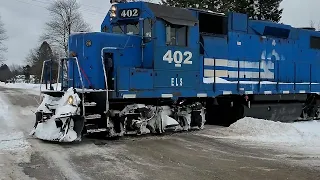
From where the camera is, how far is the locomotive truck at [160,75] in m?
9.15

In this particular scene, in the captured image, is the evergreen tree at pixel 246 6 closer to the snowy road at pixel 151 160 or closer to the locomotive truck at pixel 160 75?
the locomotive truck at pixel 160 75

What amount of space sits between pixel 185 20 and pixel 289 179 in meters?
5.70

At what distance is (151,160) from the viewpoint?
741 centimetres

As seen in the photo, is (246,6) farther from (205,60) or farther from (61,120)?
(61,120)

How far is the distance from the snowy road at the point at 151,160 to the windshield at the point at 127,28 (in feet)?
9.93

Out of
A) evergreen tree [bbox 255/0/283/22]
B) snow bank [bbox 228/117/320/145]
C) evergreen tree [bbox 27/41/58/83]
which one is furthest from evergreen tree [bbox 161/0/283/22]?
snow bank [bbox 228/117/320/145]

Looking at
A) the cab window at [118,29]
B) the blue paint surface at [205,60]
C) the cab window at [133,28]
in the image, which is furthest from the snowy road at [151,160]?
the cab window at [118,29]

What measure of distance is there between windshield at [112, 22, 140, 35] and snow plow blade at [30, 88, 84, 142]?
259 centimetres

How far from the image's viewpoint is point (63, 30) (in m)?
52.8

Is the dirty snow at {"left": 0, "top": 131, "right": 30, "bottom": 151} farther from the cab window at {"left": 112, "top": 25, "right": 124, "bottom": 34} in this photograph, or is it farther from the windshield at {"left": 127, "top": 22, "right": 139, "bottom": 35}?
the windshield at {"left": 127, "top": 22, "right": 139, "bottom": 35}

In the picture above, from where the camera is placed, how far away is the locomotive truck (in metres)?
9.15

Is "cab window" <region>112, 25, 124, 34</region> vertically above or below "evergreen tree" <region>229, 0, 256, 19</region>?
below

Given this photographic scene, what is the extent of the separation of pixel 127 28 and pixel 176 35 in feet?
4.62

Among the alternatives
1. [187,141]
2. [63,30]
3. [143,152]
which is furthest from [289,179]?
[63,30]
